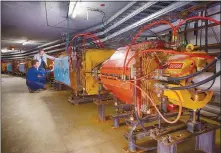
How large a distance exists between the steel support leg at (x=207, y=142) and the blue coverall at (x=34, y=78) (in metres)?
Answer: 7.60

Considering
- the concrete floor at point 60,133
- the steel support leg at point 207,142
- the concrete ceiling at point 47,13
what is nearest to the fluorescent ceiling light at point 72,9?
the concrete ceiling at point 47,13

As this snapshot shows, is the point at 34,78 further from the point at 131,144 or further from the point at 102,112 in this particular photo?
the point at 131,144

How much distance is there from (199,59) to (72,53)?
3421 mm

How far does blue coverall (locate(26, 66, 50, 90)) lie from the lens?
26.1 feet

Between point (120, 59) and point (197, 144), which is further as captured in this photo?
point (120, 59)

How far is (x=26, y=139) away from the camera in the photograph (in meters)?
3.02

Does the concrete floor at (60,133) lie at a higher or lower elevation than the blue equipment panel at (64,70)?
lower

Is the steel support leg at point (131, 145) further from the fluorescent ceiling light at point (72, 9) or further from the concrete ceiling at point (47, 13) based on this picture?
the fluorescent ceiling light at point (72, 9)

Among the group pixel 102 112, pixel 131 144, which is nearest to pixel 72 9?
pixel 102 112

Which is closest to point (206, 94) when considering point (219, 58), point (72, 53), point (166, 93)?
point (166, 93)

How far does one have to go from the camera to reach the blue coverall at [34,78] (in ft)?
26.1

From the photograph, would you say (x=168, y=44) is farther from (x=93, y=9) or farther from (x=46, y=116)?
(x=46, y=116)

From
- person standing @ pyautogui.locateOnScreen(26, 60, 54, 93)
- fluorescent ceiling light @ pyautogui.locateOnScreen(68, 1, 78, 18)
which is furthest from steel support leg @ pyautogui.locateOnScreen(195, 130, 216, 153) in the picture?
person standing @ pyautogui.locateOnScreen(26, 60, 54, 93)

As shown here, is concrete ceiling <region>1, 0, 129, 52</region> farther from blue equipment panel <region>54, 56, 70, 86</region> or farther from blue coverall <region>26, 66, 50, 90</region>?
blue coverall <region>26, 66, 50, 90</region>
